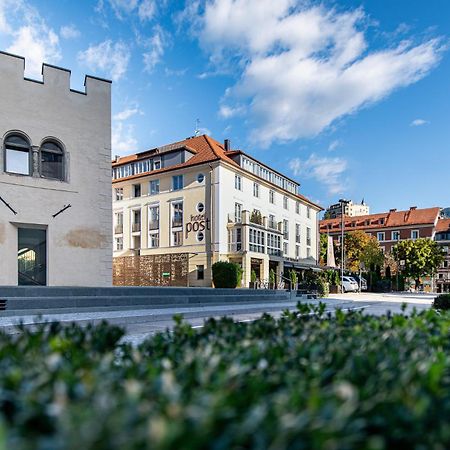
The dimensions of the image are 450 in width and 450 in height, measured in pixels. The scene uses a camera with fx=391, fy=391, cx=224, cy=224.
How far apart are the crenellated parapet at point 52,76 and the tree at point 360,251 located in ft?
147

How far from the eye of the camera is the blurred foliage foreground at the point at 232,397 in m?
1.26

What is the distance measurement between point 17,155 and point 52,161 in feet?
4.22

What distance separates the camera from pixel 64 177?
16.1 metres

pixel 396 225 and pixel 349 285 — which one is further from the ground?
pixel 396 225

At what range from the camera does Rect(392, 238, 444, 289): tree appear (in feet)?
183

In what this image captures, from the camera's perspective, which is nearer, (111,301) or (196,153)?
(111,301)

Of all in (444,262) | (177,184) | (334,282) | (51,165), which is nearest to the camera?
(51,165)

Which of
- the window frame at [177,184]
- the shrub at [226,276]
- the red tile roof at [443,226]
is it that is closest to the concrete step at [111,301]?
the shrub at [226,276]

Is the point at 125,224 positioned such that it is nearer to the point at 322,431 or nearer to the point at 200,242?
the point at 200,242

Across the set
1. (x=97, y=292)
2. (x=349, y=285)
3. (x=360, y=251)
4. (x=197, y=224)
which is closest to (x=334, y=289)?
(x=349, y=285)

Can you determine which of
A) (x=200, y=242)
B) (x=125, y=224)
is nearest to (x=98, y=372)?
(x=200, y=242)

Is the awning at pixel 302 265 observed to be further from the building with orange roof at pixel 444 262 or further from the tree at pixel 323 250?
the building with orange roof at pixel 444 262

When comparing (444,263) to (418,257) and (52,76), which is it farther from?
(52,76)

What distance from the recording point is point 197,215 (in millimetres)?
34062
